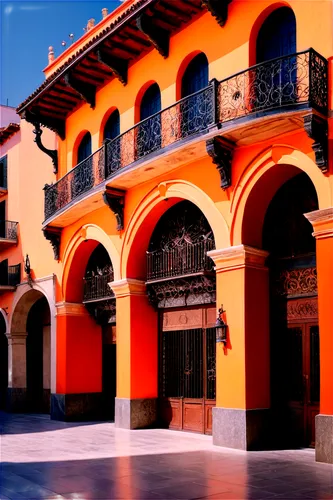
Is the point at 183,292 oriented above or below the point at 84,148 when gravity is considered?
below

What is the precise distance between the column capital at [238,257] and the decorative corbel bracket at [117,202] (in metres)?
4.10

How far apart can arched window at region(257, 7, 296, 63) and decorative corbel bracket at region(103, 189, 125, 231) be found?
202 inches

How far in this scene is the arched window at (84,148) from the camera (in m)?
19.4

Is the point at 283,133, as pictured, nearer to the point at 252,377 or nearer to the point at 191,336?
the point at 252,377

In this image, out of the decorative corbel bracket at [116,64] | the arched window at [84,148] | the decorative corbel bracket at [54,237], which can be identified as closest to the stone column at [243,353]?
the decorative corbel bracket at [116,64]

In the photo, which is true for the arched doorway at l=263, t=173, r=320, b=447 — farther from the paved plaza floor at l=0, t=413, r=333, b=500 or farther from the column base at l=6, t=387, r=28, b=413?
the column base at l=6, t=387, r=28, b=413

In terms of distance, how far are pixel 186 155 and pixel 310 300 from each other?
160 inches

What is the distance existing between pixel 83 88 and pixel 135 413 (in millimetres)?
9187

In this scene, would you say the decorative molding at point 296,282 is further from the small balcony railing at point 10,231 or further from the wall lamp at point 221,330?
the small balcony railing at point 10,231

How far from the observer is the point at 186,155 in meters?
13.9

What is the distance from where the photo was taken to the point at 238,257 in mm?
12789

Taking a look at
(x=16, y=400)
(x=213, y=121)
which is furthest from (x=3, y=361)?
(x=213, y=121)

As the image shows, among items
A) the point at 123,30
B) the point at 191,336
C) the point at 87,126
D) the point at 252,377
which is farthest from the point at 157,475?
the point at 87,126

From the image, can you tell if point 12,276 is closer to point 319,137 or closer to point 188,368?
point 188,368
